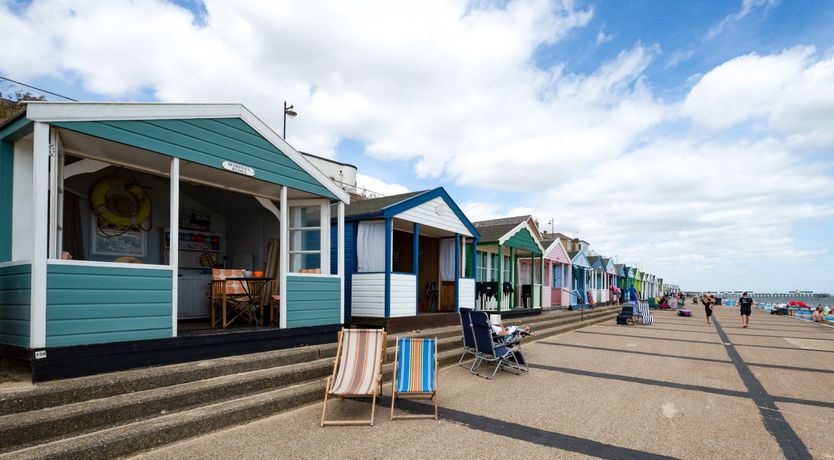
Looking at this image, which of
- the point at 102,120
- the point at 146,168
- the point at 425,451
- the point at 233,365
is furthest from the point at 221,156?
the point at 425,451

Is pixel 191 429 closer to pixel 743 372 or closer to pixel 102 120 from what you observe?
pixel 102 120

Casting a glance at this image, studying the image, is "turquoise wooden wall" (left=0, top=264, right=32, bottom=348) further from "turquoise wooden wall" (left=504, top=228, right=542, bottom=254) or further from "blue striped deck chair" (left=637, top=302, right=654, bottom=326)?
"blue striped deck chair" (left=637, top=302, right=654, bottom=326)

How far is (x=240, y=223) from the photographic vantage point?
27.6 ft

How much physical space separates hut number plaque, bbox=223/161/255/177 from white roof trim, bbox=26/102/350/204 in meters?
0.56

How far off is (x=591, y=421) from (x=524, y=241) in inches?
425

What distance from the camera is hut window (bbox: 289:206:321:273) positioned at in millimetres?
6887

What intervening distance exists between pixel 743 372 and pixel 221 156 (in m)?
8.91

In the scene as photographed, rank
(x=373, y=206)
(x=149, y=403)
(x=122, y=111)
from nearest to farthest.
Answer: (x=149, y=403), (x=122, y=111), (x=373, y=206)

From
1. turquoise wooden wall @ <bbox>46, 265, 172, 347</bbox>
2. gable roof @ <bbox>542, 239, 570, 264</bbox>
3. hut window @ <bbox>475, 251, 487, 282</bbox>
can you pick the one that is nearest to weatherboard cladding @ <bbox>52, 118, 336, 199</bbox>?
turquoise wooden wall @ <bbox>46, 265, 172, 347</bbox>

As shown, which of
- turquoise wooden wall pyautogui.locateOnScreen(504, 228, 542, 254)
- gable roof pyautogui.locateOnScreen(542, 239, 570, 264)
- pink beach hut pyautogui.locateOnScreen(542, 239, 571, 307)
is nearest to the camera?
turquoise wooden wall pyautogui.locateOnScreen(504, 228, 542, 254)

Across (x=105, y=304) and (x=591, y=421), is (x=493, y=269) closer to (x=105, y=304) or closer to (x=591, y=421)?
(x=591, y=421)

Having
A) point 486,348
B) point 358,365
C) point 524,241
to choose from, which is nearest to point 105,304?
point 358,365

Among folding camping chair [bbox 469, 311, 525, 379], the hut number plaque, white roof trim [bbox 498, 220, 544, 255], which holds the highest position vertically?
the hut number plaque

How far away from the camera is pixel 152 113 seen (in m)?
4.77
